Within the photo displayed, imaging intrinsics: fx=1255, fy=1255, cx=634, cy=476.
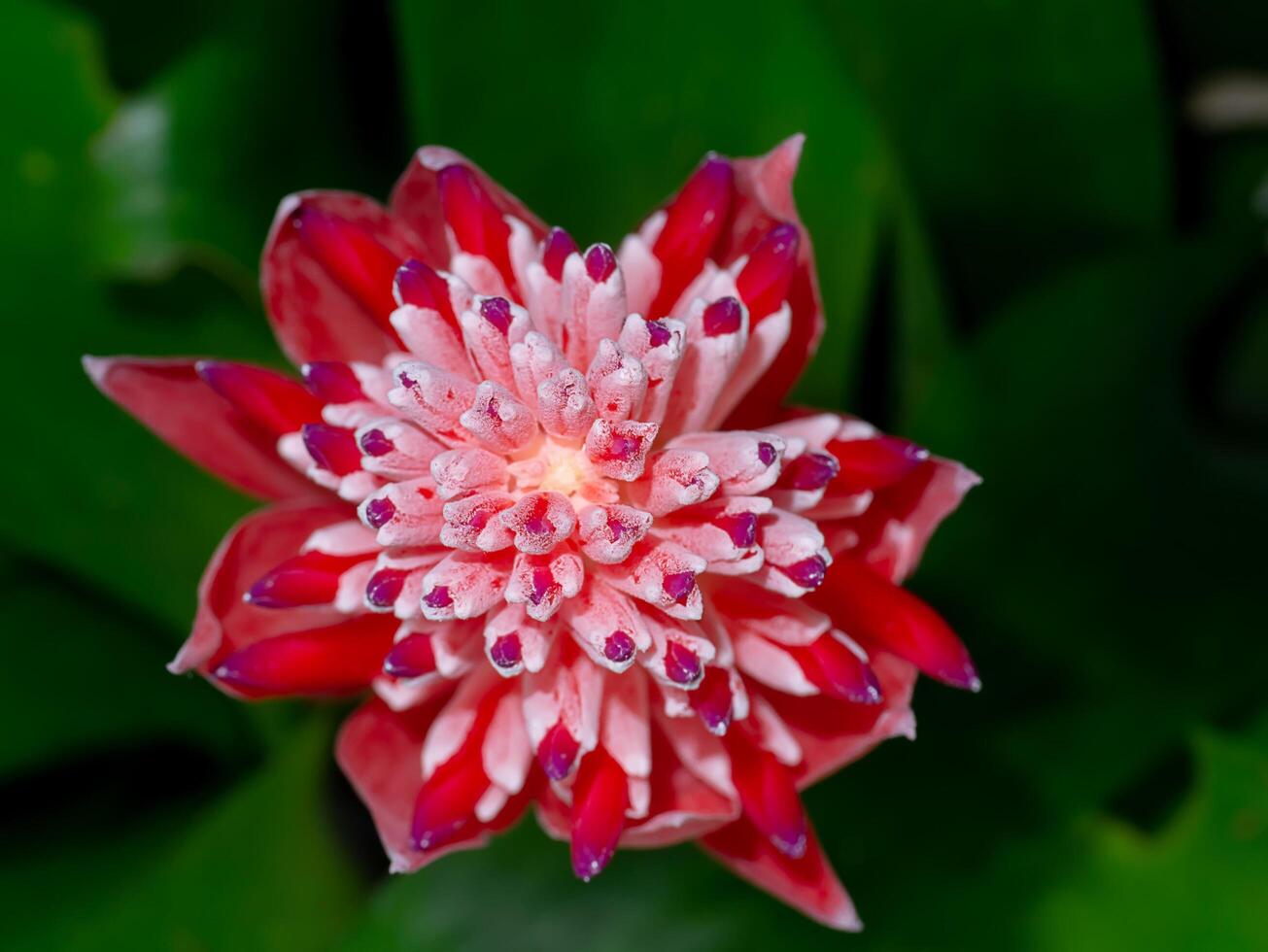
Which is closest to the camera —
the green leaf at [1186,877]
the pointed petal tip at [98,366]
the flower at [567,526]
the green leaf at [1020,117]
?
the flower at [567,526]

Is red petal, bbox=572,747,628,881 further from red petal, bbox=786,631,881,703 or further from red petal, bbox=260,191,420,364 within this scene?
red petal, bbox=260,191,420,364

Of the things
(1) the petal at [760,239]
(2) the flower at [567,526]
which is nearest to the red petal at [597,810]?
(2) the flower at [567,526]

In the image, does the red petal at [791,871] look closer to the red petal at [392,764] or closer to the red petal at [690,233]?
the red petal at [392,764]

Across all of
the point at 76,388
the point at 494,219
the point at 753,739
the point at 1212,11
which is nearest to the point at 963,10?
the point at 1212,11

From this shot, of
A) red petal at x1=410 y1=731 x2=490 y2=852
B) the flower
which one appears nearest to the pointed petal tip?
the flower

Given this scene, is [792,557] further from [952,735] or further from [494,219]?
[952,735]

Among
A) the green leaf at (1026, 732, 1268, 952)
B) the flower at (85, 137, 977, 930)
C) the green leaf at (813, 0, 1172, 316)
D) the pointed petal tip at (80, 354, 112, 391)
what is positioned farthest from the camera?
the green leaf at (813, 0, 1172, 316)
